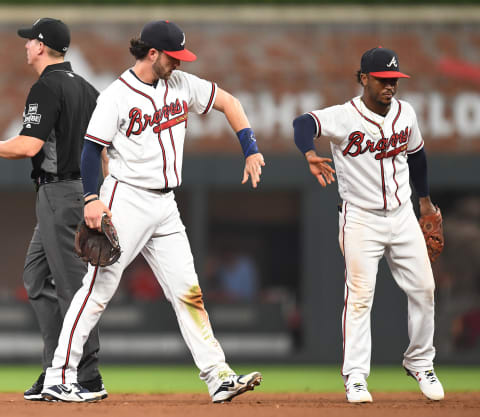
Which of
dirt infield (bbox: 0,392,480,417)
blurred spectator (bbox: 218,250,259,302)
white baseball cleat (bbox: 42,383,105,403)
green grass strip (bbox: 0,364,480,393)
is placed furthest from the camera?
blurred spectator (bbox: 218,250,259,302)

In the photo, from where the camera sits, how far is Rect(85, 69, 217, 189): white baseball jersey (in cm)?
526

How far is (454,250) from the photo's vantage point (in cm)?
1282

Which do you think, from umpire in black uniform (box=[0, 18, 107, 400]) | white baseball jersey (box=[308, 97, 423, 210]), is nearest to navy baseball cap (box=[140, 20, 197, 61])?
umpire in black uniform (box=[0, 18, 107, 400])

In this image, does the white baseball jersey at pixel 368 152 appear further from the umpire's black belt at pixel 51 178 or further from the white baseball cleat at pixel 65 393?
the white baseball cleat at pixel 65 393

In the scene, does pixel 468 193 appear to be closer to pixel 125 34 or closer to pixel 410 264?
pixel 125 34

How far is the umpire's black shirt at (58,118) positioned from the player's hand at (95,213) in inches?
18.0

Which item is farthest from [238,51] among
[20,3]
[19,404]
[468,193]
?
[19,404]

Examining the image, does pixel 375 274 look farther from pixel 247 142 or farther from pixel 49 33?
pixel 49 33

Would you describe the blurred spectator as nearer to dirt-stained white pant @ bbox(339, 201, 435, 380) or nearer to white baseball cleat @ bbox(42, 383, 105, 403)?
dirt-stained white pant @ bbox(339, 201, 435, 380)

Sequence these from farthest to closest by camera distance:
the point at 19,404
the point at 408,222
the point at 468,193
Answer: the point at 468,193
the point at 408,222
the point at 19,404

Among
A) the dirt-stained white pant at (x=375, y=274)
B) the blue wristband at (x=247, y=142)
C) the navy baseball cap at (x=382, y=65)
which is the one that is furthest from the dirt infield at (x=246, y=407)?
the navy baseball cap at (x=382, y=65)

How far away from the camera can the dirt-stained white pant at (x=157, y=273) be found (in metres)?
5.29

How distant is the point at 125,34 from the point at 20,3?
1310 millimetres

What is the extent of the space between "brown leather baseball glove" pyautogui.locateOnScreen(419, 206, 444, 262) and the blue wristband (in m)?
1.29
